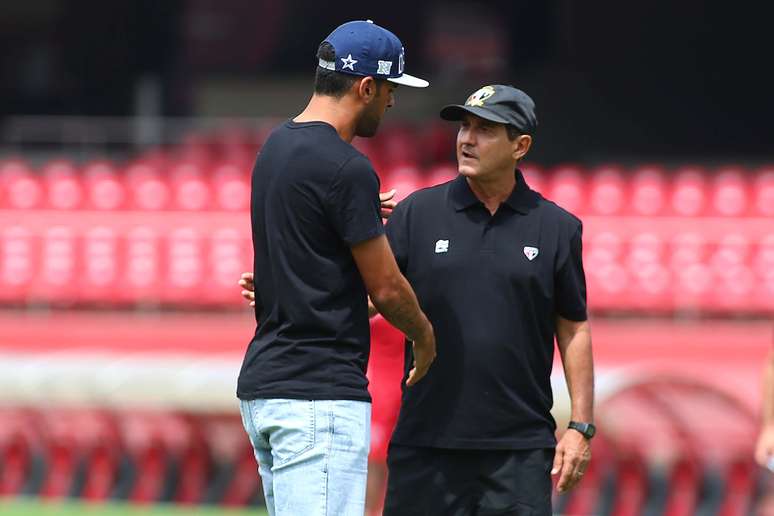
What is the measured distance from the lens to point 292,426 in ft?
11.8

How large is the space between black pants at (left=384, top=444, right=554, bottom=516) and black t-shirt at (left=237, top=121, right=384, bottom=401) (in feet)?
1.52

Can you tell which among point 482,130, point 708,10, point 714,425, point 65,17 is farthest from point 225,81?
point 482,130

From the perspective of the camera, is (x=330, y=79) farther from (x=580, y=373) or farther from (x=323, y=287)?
(x=580, y=373)

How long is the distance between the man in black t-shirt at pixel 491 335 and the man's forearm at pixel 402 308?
0.36 meters

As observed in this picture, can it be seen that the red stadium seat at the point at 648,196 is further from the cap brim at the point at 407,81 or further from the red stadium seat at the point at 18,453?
the cap brim at the point at 407,81

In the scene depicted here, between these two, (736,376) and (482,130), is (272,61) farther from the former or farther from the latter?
(482,130)

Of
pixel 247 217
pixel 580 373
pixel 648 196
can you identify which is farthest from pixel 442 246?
pixel 648 196

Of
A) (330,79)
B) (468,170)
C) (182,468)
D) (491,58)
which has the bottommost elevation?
(182,468)

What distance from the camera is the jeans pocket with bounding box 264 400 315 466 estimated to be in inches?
142

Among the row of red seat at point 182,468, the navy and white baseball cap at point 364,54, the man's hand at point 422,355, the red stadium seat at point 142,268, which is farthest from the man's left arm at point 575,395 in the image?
the red stadium seat at point 142,268

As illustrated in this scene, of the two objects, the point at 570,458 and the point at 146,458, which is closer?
the point at 570,458

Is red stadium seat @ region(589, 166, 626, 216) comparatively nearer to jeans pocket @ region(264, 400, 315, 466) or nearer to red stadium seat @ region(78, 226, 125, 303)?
red stadium seat @ region(78, 226, 125, 303)

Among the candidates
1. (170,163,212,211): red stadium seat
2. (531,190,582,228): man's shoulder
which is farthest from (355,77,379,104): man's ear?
(170,163,212,211): red stadium seat

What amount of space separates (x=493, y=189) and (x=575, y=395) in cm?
59
